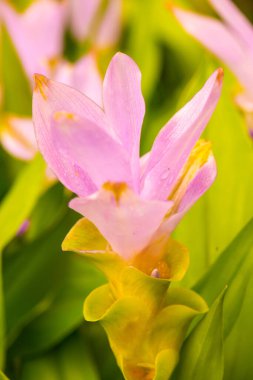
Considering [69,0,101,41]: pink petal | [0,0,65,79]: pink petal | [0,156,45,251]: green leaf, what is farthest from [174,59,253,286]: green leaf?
[69,0,101,41]: pink petal

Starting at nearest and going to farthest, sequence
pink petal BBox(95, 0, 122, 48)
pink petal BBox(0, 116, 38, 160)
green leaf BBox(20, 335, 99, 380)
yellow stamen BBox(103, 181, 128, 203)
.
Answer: yellow stamen BBox(103, 181, 128, 203), green leaf BBox(20, 335, 99, 380), pink petal BBox(0, 116, 38, 160), pink petal BBox(95, 0, 122, 48)

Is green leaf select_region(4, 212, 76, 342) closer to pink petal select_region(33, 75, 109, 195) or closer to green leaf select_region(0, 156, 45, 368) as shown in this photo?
green leaf select_region(0, 156, 45, 368)

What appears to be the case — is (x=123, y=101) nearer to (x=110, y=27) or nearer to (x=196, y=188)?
(x=196, y=188)

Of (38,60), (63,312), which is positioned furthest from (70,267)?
(38,60)

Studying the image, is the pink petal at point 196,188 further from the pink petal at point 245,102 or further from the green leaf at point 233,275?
the pink petal at point 245,102

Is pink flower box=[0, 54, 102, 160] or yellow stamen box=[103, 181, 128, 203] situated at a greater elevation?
yellow stamen box=[103, 181, 128, 203]

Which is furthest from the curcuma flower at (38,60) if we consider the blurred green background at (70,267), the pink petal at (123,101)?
the pink petal at (123,101)

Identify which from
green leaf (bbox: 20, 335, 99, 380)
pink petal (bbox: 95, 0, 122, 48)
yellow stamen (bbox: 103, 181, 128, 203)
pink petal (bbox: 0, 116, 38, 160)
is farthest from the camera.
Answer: pink petal (bbox: 95, 0, 122, 48)
